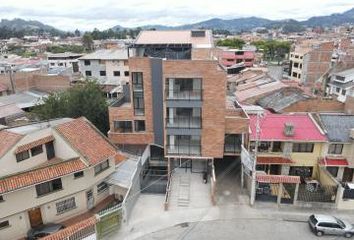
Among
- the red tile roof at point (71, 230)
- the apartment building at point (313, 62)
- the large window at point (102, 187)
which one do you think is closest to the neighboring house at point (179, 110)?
the large window at point (102, 187)

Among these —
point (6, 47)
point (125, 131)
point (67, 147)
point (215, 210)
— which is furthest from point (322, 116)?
point (6, 47)

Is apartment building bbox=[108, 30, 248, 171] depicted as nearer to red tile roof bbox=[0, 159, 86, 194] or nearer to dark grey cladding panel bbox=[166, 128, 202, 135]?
dark grey cladding panel bbox=[166, 128, 202, 135]

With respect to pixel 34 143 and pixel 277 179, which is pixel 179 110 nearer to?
pixel 277 179

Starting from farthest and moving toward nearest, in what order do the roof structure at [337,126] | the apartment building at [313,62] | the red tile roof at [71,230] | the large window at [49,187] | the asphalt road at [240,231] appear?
the apartment building at [313,62], the roof structure at [337,126], the asphalt road at [240,231], the large window at [49,187], the red tile roof at [71,230]

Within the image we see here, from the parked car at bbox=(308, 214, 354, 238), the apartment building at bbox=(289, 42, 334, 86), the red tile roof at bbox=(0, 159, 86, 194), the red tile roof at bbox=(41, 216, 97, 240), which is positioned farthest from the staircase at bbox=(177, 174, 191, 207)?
the apartment building at bbox=(289, 42, 334, 86)

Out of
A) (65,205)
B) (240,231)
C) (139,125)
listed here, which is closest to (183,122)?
(139,125)

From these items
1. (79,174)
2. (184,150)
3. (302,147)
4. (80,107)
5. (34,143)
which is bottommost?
(184,150)

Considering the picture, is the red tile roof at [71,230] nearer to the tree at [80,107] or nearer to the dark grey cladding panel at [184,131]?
the dark grey cladding panel at [184,131]

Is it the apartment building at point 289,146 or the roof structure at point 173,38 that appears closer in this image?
the apartment building at point 289,146
